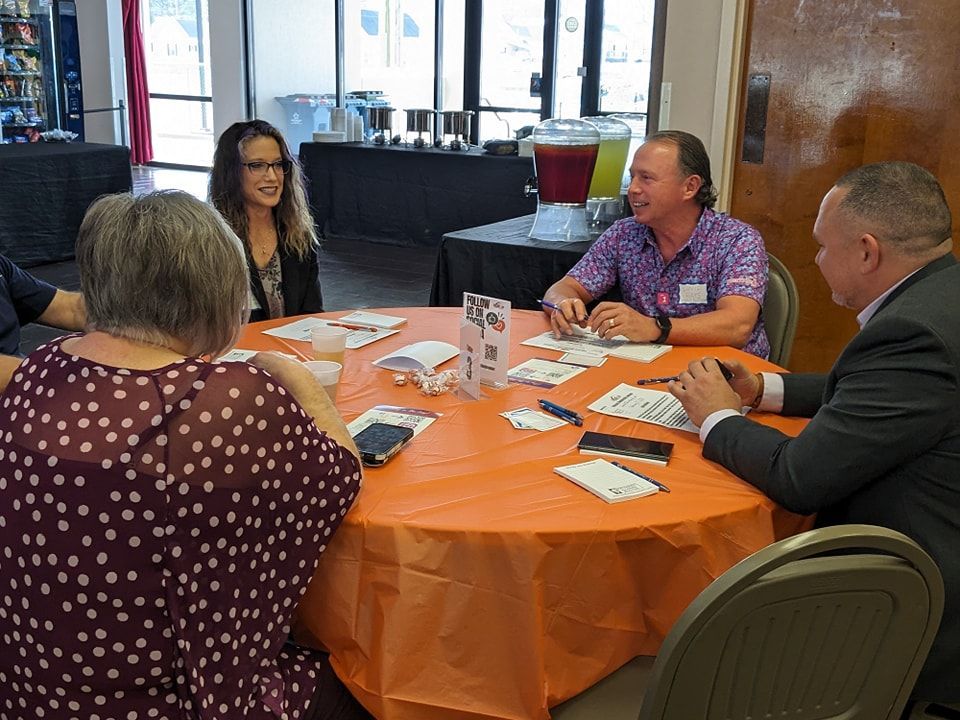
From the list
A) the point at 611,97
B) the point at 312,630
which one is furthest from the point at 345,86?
the point at 312,630

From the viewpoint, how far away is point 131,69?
1237 centimetres

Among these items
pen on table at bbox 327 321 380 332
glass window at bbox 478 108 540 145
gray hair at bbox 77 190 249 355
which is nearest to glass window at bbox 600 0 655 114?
glass window at bbox 478 108 540 145

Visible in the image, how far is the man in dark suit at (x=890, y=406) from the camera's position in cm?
138

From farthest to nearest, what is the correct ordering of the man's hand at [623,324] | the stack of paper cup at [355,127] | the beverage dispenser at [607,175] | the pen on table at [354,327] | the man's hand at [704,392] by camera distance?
1. the stack of paper cup at [355,127]
2. the beverage dispenser at [607,175]
3. the pen on table at [354,327]
4. the man's hand at [623,324]
5. the man's hand at [704,392]

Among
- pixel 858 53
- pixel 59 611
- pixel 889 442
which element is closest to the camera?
pixel 59 611

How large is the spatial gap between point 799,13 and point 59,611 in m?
3.44

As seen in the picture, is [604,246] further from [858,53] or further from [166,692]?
[166,692]

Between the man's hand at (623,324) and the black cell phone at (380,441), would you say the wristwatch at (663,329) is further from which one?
the black cell phone at (380,441)

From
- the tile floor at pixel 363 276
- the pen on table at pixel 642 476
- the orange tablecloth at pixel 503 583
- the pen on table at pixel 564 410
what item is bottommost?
the tile floor at pixel 363 276

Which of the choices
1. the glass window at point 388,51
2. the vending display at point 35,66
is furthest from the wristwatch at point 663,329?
the glass window at point 388,51

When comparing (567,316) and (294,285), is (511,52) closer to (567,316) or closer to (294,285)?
(294,285)

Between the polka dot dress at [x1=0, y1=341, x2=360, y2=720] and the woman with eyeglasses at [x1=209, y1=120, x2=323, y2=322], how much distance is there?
73.2 inches

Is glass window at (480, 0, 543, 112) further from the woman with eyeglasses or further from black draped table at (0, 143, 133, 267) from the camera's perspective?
the woman with eyeglasses

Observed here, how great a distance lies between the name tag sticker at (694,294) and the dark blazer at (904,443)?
3.72 feet
